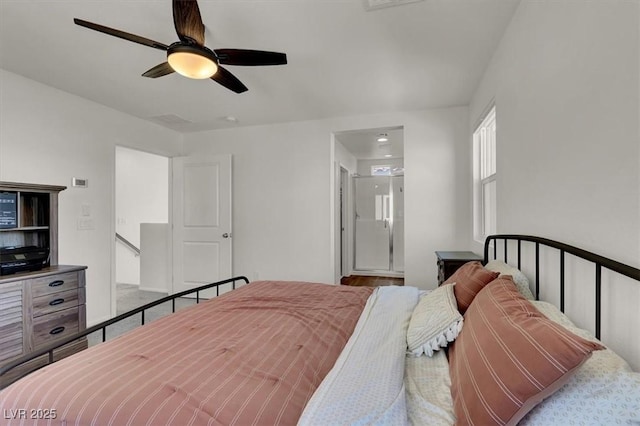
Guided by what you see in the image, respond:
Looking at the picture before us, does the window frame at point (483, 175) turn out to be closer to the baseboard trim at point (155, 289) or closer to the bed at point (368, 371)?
the bed at point (368, 371)

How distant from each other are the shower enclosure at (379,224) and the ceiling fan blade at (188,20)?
15.6 ft

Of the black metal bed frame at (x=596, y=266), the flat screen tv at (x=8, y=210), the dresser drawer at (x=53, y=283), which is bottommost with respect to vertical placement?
the dresser drawer at (x=53, y=283)

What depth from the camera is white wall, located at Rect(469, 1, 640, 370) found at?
0.95 meters

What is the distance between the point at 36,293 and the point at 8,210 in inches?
28.3

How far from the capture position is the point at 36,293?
95.9 inches

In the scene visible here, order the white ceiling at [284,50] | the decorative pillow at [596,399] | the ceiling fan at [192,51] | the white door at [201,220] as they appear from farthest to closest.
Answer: the white door at [201,220], the white ceiling at [284,50], the ceiling fan at [192,51], the decorative pillow at [596,399]

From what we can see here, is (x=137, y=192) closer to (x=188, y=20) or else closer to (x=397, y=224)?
(x=397, y=224)

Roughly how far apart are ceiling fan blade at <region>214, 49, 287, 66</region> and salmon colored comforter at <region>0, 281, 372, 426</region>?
60.9 inches

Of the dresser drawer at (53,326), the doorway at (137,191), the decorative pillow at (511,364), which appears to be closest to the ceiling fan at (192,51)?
the decorative pillow at (511,364)

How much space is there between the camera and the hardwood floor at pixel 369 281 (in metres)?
5.27

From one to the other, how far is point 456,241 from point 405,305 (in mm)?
2192

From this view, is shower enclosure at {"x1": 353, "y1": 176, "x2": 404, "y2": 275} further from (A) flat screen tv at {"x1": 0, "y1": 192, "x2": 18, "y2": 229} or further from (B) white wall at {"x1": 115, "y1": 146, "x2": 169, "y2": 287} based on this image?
(A) flat screen tv at {"x1": 0, "y1": 192, "x2": 18, "y2": 229}

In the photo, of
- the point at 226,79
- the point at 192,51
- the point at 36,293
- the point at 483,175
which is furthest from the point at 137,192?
the point at 483,175

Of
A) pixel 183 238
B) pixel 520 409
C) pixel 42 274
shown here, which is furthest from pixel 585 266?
pixel 183 238
